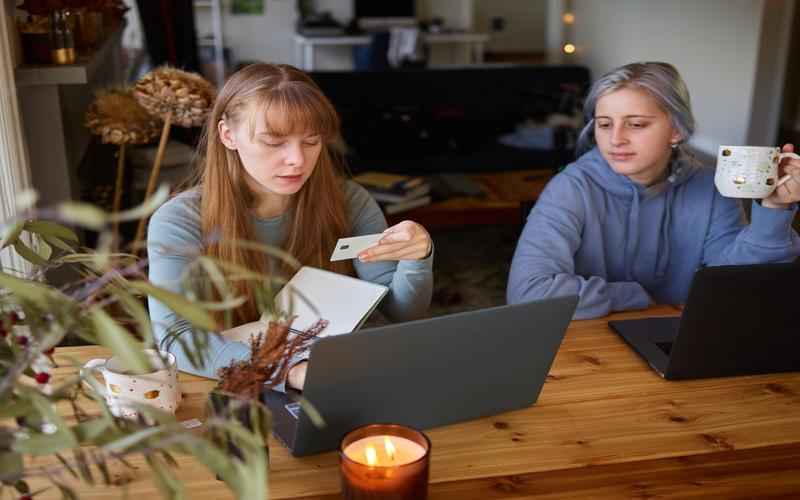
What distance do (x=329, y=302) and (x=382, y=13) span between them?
25.4 feet

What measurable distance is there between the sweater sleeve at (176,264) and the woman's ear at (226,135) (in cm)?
13

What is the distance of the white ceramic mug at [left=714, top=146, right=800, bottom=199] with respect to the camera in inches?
64.1

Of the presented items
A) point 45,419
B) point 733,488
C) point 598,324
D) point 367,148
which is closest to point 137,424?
point 45,419

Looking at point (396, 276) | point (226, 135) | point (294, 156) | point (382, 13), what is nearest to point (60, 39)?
point (226, 135)

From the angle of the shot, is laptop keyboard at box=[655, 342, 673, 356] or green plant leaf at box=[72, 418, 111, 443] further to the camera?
laptop keyboard at box=[655, 342, 673, 356]

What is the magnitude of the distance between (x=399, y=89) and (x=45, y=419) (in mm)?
4602

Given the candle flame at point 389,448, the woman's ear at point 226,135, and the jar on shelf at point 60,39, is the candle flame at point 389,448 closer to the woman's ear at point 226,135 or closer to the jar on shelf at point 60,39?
the woman's ear at point 226,135

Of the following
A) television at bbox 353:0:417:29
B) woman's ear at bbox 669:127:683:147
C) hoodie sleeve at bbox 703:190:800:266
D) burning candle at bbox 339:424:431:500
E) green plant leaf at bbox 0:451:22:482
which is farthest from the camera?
television at bbox 353:0:417:29

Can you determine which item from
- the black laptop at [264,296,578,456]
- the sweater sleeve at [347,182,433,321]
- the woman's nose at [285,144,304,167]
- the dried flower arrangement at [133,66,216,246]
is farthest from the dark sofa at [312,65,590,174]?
the black laptop at [264,296,578,456]

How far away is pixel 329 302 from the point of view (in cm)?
138

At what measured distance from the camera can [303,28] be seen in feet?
27.7

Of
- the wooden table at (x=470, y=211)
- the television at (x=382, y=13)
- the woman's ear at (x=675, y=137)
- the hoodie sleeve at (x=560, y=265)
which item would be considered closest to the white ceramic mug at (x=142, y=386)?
the hoodie sleeve at (x=560, y=265)

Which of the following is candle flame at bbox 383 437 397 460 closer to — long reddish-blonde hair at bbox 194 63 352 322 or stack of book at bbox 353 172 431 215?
long reddish-blonde hair at bbox 194 63 352 322

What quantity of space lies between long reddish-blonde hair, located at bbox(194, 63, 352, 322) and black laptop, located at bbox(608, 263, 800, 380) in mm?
651
